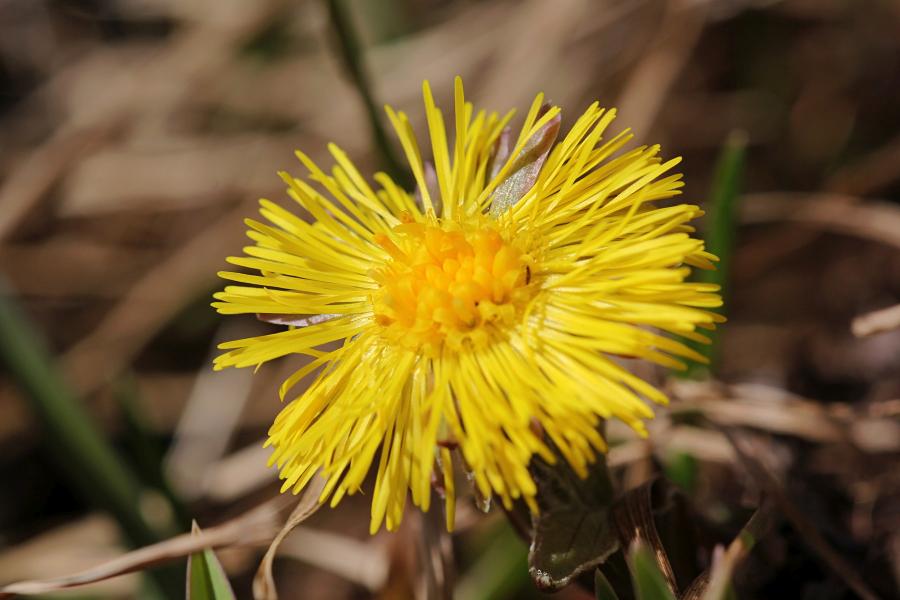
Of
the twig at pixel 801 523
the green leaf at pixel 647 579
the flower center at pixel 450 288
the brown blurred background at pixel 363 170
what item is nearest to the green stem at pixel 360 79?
the brown blurred background at pixel 363 170

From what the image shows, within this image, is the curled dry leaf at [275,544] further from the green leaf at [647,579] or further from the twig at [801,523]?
the twig at [801,523]

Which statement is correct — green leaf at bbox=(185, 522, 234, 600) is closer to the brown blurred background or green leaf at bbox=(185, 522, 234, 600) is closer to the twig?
the brown blurred background

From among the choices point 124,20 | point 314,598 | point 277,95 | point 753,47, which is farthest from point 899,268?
point 124,20

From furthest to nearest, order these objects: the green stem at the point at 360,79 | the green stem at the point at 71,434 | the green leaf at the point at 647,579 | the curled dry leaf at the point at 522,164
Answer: the green stem at the point at 360,79
the green stem at the point at 71,434
the curled dry leaf at the point at 522,164
the green leaf at the point at 647,579

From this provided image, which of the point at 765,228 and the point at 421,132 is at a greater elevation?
the point at 421,132

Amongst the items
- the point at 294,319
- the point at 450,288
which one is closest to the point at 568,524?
the point at 450,288

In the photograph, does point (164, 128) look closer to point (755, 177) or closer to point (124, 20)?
point (124, 20)
